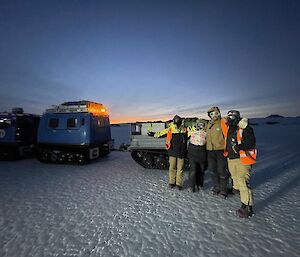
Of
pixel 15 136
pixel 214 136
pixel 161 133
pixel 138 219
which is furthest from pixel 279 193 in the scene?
pixel 15 136

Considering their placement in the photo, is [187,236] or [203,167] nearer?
[187,236]

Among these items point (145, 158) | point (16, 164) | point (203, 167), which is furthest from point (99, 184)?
point (16, 164)

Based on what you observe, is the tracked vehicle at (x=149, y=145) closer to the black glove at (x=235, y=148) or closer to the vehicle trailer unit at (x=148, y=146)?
the vehicle trailer unit at (x=148, y=146)

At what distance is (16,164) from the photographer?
9344 mm

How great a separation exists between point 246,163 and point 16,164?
971 cm

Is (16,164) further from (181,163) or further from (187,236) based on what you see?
(187,236)

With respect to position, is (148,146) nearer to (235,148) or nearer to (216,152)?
(216,152)

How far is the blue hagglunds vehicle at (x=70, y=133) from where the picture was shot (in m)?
9.01

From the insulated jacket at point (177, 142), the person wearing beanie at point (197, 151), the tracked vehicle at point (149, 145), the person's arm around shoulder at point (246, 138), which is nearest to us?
the person's arm around shoulder at point (246, 138)

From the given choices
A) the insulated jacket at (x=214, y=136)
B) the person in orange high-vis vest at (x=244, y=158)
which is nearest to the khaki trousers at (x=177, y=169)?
the insulated jacket at (x=214, y=136)

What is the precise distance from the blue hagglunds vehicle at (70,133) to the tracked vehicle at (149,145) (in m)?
2.09

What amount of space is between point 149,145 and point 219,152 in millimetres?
3425

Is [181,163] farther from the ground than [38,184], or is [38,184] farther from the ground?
[181,163]

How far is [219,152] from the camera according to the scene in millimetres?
5098
